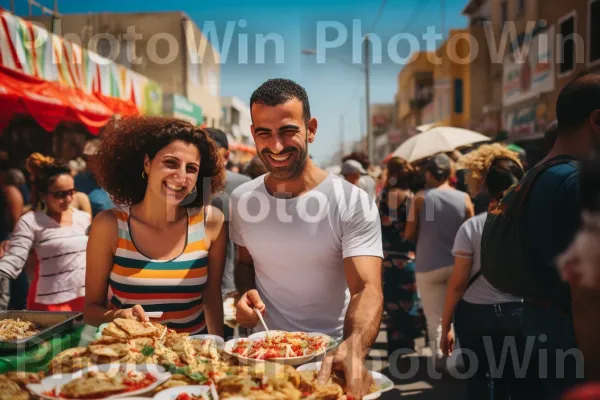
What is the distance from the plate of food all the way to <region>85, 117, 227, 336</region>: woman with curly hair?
0.56 meters

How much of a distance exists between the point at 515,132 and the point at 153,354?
21513mm

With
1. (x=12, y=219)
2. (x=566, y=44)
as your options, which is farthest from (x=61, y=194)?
(x=566, y=44)

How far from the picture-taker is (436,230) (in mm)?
5633

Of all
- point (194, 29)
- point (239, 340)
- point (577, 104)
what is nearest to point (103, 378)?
point (239, 340)

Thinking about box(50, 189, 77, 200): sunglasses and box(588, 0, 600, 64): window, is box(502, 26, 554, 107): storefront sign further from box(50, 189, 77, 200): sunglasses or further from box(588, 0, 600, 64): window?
box(50, 189, 77, 200): sunglasses

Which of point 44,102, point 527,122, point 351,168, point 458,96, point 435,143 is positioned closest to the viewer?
point 44,102

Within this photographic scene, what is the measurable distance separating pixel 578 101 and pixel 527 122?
19450 mm

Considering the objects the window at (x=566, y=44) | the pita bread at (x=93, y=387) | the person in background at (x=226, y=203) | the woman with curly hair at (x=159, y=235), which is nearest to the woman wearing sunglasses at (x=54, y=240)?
the person in background at (x=226, y=203)

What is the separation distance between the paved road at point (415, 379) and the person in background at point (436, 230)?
239mm

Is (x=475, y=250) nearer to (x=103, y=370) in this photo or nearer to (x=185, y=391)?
(x=185, y=391)

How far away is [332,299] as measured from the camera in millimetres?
2652

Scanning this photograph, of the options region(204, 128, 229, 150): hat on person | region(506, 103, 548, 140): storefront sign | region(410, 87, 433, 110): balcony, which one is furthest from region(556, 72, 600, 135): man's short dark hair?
region(410, 87, 433, 110): balcony

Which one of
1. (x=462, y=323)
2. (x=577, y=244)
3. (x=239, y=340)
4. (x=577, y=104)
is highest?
(x=577, y=104)

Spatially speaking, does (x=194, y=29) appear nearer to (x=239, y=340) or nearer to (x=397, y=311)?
(x=397, y=311)
